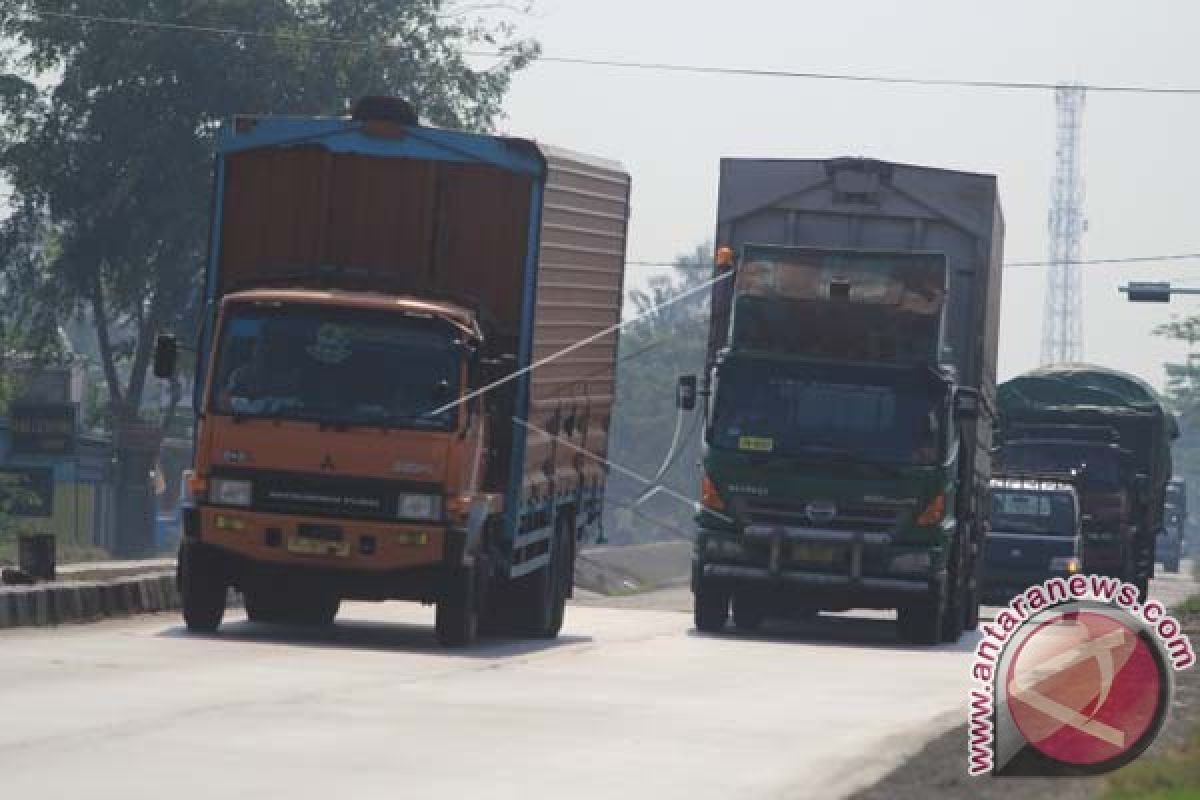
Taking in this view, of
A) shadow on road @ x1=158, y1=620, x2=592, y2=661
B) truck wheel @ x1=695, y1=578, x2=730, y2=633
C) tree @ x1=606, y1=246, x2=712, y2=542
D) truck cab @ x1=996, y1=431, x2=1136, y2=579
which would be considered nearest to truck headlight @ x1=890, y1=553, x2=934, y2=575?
truck wheel @ x1=695, y1=578, x2=730, y2=633

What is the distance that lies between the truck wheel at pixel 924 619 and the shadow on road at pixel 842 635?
4.0 inches

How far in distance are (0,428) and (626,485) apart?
8153 centimetres

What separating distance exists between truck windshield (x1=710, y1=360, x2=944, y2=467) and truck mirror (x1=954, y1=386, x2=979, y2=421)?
2.41 ft

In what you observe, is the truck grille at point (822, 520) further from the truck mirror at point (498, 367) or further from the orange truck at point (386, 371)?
the truck mirror at point (498, 367)

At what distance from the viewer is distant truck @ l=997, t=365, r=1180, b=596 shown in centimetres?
4553

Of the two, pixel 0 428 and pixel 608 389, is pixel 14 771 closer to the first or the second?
pixel 608 389

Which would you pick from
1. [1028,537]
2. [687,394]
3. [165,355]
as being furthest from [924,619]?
[1028,537]

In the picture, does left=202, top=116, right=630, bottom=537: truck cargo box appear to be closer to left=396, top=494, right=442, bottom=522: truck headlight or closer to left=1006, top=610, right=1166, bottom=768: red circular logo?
left=396, top=494, right=442, bottom=522: truck headlight

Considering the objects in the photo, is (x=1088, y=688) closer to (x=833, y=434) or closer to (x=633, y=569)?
(x=833, y=434)

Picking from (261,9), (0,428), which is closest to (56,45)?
(261,9)

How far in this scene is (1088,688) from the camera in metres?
12.6

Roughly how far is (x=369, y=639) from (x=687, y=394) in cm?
518

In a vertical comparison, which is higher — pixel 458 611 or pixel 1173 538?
pixel 1173 538

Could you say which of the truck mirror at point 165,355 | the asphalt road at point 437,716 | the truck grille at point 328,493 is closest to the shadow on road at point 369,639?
the asphalt road at point 437,716
